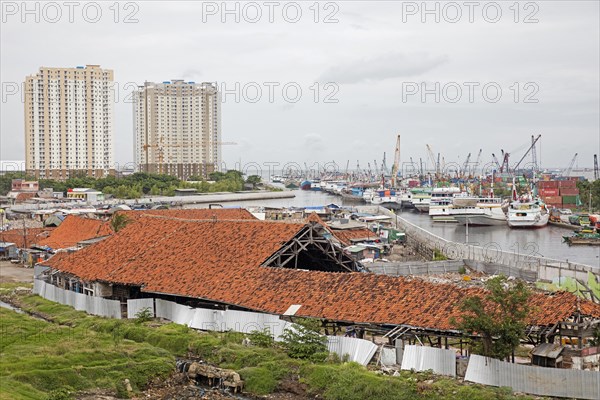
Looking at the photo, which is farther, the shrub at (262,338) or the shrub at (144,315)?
the shrub at (144,315)

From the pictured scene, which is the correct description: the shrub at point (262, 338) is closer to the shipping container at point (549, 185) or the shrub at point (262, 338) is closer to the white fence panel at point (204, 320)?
the white fence panel at point (204, 320)

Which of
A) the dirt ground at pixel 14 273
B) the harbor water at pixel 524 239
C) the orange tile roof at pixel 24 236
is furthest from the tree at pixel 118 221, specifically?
the harbor water at pixel 524 239

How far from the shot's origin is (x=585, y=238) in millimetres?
52375

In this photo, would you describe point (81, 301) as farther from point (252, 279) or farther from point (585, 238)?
point (585, 238)

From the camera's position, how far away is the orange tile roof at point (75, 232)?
34.9 meters

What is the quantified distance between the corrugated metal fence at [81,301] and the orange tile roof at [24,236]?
44.2 feet

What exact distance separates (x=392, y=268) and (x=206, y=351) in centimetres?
1155

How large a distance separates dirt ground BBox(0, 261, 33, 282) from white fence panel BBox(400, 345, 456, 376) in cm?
2039

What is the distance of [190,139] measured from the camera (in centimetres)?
12938

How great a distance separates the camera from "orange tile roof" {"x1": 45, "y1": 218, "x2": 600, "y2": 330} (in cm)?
1614

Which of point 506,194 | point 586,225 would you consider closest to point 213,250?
point 586,225

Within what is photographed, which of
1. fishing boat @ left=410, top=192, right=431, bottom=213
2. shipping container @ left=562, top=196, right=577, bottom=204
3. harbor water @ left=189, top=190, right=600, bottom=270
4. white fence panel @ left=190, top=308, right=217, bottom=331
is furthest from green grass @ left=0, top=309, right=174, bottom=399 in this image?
shipping container @ left=562, top=196, right=577, bottom=204

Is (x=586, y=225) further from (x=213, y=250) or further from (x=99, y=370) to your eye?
(x=99, y=370)

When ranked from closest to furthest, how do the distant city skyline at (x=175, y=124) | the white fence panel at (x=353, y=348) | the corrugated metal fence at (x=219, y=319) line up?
1. the white fence panel at (x=353, y=348)
2. the corrugated metal fence at (x=219, y=319)
3. the distant city skyline at (x=175, y=124)
